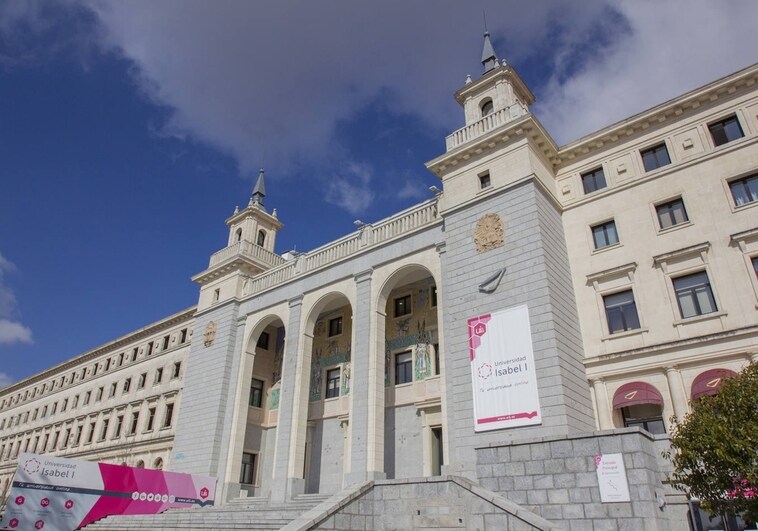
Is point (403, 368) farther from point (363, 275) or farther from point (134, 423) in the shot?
point (134, 423)

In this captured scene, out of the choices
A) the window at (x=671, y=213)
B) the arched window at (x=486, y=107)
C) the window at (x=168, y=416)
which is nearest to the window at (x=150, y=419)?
the window at (x=168, y=416)

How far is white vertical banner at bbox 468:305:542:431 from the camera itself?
16.9m

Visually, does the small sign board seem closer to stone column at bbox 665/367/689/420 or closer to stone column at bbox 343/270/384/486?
stone column at bbox 665/367/689/420

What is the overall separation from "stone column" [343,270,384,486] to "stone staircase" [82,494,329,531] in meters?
1.84

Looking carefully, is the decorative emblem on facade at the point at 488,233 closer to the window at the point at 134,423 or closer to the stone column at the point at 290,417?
the stone column at the point at 290,417

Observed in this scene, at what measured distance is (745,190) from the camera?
17.4 m

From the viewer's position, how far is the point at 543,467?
13438mm

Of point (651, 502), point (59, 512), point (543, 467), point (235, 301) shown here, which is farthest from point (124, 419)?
point (651, 502)

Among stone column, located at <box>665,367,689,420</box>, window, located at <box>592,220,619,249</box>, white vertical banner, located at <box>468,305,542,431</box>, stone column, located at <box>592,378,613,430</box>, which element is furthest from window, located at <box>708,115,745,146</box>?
stone column, located at <box>592,378,613,430</box>

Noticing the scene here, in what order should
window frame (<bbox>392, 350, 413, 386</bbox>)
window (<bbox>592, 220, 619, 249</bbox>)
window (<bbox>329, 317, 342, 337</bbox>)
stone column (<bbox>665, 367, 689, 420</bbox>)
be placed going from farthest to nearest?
window (<bbox>329, 317, 342, 337</bbox>) < window frame (<bbox>392, 350, 413, 386</bbox>) < window (<bbox>592, 220, 619, 249</bbox>) < stone column (<bbox>665, 367, 689, 420</bbox>)

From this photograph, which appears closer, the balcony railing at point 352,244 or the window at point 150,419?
the balcony railing at point 352,244

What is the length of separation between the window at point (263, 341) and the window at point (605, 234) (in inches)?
785

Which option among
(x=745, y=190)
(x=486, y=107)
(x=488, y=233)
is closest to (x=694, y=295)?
(x=745, y=190)

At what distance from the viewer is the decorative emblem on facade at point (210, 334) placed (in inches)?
1227
